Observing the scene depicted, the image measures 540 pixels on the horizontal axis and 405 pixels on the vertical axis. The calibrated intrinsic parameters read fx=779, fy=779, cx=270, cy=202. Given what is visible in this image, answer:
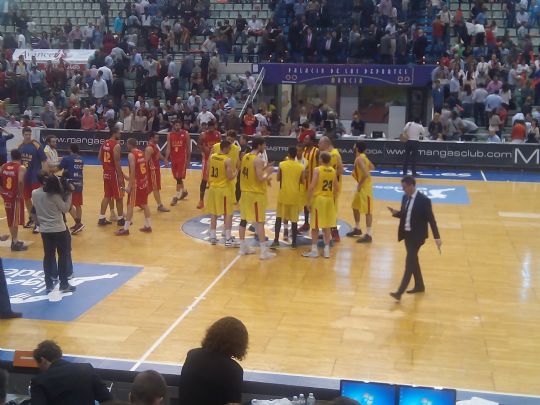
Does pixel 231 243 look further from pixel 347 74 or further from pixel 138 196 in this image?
pixel 347 74

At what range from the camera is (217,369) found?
180 inches

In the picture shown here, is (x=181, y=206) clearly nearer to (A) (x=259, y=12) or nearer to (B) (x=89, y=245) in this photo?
(B) (x=89, y=245)

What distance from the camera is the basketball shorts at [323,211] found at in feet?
36.8

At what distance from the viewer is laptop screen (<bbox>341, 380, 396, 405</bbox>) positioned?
519 cm

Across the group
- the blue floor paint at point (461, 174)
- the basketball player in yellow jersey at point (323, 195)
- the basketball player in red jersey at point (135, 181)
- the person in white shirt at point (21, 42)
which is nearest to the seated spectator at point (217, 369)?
the basketball player in yellow jersey at point (323, 195)

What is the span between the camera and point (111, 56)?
2742cm

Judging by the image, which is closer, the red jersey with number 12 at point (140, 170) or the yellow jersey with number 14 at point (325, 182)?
the yellow jersey with number 14 at point (325, 182)

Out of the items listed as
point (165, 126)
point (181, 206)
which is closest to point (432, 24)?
point (165, 126)

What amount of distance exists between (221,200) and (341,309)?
3279mm

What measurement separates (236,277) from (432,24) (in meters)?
18.2

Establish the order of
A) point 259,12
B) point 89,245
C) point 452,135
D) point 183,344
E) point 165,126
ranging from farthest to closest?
point 259,12, point 165,126, point 452,135, point 89,245, point 183,344

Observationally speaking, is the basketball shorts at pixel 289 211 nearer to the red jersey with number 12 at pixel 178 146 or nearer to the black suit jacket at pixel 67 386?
the red jersey with number 12 at pixel 178 146

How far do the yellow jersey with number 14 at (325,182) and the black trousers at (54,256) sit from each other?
11.7 feet

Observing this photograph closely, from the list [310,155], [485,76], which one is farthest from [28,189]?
[485,76]
